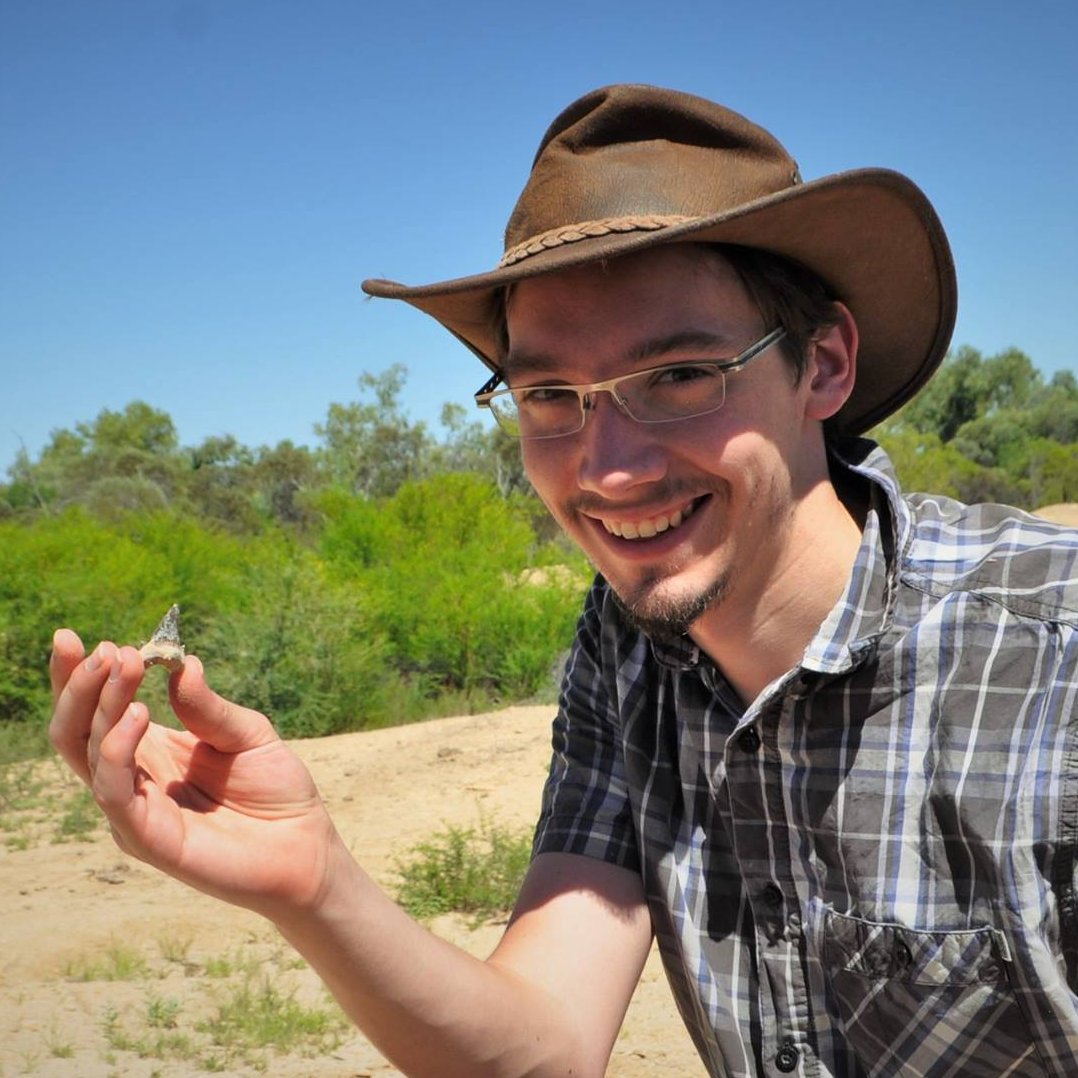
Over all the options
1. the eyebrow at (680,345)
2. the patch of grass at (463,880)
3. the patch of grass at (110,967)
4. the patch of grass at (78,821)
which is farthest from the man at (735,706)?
the patch of grass at (78,821)

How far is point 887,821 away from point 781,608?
0.43m

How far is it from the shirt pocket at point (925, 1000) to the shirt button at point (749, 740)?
276 millimetres

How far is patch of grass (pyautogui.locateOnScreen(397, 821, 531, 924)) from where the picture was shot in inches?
229

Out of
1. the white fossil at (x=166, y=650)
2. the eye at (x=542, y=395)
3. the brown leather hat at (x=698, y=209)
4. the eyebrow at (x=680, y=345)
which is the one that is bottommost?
the white fossil at (x=166, y=650)

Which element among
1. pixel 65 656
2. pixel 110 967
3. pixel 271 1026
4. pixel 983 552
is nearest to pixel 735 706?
pixel 983 552

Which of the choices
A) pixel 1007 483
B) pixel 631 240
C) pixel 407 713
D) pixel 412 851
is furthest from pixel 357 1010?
pixel 1007 483

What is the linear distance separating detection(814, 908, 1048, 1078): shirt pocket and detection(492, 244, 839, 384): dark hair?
0.95 meters

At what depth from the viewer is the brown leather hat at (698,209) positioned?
80.1 inches

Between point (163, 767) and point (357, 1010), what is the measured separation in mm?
526

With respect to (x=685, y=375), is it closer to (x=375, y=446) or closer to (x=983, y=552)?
(x=983, y=552)

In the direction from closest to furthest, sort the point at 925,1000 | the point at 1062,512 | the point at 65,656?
the point at 65,656 → the point at 925,1000 → the point at 1062,512

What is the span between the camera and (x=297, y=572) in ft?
38.3

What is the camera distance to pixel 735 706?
2.20 meters

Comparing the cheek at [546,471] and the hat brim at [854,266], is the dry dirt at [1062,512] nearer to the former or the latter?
the hat brim at [854,266]
